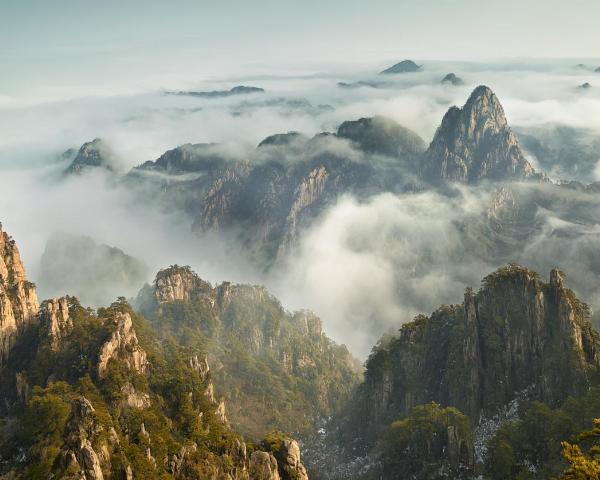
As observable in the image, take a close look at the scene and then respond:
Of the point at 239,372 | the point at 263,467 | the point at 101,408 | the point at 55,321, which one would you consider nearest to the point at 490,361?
the point at 263,467

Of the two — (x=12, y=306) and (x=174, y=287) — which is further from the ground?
(x=12, y=306)

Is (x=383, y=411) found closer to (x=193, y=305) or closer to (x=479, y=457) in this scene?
(x=479, y=457)

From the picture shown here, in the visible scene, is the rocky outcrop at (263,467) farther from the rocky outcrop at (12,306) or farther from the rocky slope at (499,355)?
the rocky slope at (499,355)

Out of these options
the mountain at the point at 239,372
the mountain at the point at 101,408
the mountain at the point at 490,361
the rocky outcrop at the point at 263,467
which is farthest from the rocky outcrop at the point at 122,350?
the mountain at the point at 239,372

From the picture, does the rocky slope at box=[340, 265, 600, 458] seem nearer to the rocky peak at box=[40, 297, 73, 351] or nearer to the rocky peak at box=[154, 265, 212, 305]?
the rocky peak at box=[40, 297, 73, 351]

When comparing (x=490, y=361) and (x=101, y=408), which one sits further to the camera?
(x=490, y=361)

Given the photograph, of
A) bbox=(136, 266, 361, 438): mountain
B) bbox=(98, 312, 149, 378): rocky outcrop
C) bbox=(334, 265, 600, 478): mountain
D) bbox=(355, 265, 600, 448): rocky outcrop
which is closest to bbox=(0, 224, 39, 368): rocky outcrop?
bbox=(98, 312, 149, 378): rocky outcrop

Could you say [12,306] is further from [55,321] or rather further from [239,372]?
[239,372]
